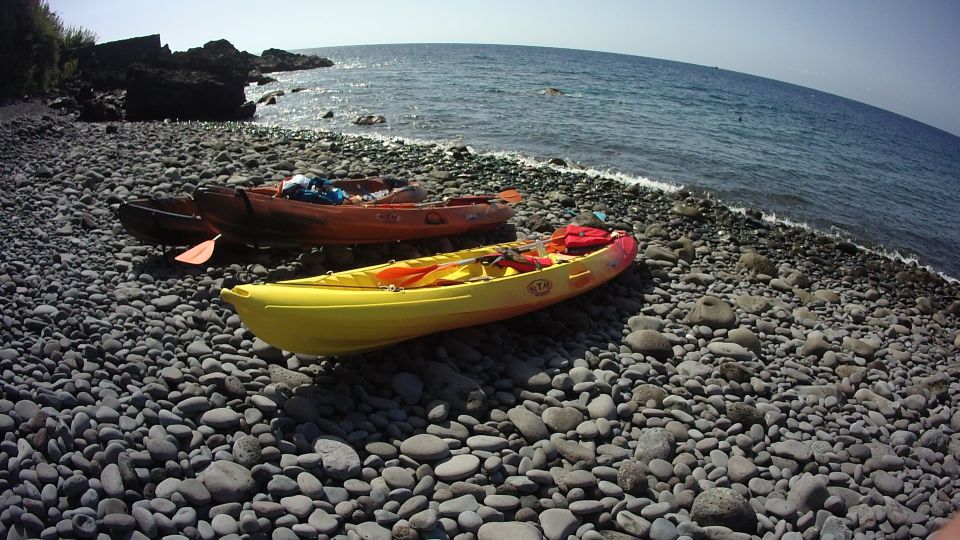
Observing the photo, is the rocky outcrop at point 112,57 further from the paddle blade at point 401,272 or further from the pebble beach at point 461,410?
the paddle blade at point 401,272

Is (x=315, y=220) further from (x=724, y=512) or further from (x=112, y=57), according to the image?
(x=112, y=57)

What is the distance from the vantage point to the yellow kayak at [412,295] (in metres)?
4.49

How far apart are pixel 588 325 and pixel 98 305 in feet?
16.6

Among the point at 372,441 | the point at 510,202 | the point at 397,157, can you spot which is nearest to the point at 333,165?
the point at 397,157

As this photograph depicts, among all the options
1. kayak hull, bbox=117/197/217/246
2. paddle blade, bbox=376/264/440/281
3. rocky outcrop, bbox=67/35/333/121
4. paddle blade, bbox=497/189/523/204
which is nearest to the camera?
paddle blade, bbox=376/264/440/281

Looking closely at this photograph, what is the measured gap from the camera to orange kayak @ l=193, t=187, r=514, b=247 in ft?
21.5

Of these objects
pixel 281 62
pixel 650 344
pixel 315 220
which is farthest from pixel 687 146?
pixel 281 62

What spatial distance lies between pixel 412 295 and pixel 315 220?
2466 millimetres

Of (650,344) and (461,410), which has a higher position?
(650,344)

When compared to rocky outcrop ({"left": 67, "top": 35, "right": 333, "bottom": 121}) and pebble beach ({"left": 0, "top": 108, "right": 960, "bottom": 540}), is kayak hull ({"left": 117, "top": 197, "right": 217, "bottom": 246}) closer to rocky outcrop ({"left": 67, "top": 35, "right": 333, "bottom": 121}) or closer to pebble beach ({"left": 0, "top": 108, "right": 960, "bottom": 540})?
pebble beach ({"left": 0, "top": 108, "right": 960, "bottom": 540})

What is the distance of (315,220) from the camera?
689 centimetres

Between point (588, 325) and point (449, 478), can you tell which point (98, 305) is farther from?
point (588, 325)

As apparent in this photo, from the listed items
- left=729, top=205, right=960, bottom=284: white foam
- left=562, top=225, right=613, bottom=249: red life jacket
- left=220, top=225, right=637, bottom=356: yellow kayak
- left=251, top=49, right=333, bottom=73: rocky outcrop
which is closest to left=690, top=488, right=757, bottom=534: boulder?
left=220, top=225, right=637, bottom=356: yellow kayak

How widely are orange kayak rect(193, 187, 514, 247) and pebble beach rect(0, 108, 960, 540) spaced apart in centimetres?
26
